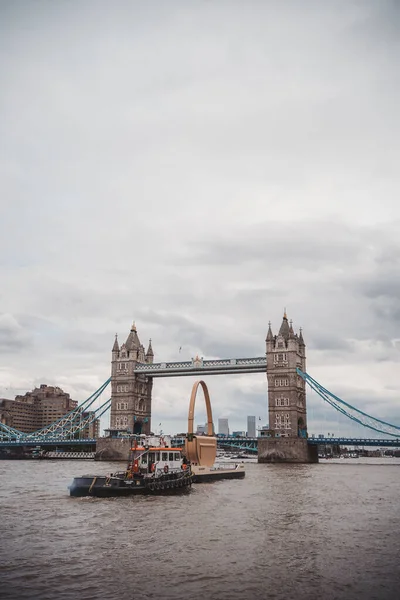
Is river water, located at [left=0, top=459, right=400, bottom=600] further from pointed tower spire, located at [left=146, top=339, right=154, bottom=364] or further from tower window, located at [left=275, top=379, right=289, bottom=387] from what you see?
pointed tower spire, located at [left=146, top=339, right=154, bottom=364]

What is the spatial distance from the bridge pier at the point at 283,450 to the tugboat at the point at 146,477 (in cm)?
5258

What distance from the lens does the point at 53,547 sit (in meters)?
22.2

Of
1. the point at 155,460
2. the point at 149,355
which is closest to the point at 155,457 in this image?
the point at 155,460

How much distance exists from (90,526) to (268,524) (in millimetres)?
8874

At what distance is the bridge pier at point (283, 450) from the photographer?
101 meters

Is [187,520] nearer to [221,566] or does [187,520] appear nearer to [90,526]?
[90,526]

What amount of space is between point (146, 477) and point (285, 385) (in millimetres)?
71895

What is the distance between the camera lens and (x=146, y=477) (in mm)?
40156

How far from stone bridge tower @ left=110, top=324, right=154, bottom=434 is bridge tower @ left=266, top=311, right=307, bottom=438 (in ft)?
102

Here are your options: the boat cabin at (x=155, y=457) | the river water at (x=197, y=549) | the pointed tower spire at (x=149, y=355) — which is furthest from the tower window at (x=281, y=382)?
the river water at (x=197, y=549)

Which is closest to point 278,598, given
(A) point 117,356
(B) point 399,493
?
(B) point 399,493

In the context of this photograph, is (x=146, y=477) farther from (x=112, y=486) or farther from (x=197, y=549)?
(x=197, y=549)

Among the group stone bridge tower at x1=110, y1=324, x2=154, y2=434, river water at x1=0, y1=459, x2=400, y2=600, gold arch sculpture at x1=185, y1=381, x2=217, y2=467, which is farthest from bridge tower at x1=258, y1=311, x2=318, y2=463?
river water at x1=0, y1=459, x2=400, y2=600

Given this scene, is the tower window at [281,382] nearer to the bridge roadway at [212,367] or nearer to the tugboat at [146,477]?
the bridge roadway at [212,367]
